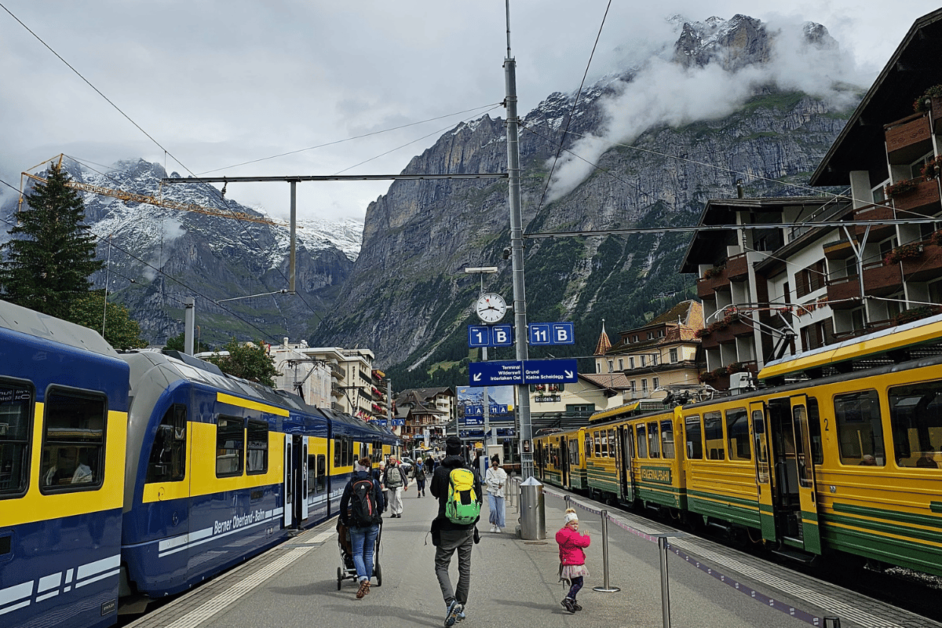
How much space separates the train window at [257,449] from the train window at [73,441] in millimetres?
5462

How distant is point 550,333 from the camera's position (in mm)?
16719

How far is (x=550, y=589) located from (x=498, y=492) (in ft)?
24.3

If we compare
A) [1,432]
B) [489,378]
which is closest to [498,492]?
[489,378]

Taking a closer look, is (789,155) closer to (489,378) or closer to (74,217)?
(74,217)

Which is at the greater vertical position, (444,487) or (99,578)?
(444,487)

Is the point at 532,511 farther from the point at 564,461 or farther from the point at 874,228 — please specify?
the point at 564,461

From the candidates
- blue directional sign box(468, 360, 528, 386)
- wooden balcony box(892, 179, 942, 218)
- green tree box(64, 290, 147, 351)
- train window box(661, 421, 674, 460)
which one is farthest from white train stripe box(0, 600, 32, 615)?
green tree box(64, 290, 147, 351)

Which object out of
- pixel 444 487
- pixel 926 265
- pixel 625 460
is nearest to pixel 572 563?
pixel 444 487

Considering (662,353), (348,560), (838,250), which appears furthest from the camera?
(662,353)

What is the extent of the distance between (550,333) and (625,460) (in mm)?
7755

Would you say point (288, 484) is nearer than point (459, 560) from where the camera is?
No

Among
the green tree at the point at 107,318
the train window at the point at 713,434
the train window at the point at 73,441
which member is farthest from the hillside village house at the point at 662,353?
the train window at the point at 73,441

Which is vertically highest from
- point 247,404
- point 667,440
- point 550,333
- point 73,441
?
point 550,333

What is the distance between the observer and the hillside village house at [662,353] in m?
82.1
